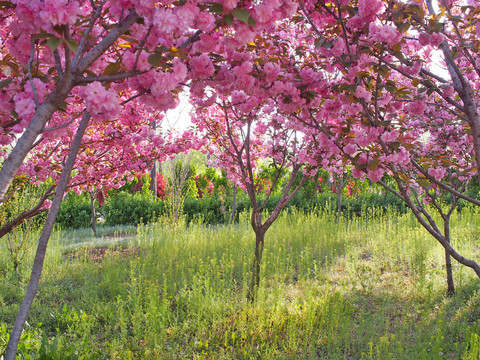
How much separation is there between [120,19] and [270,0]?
1.66ft

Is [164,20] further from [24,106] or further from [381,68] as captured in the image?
[381,68]

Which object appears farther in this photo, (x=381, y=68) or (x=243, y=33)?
(x=381, y=68)

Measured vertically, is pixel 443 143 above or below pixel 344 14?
below

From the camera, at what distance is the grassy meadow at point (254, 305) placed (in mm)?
2566

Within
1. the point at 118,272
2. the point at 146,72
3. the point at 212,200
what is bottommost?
the point at 118,272

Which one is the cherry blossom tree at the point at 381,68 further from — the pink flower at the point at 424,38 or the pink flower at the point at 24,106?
the pink flower at the point at 24,106

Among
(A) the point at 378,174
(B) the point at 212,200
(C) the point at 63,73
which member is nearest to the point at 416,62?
(A) the point at 378,174

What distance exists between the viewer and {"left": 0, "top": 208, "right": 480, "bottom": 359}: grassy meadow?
2566 mm

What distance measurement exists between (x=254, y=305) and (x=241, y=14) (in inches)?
98.9

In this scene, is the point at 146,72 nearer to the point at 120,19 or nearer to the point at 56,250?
the point at 120,19

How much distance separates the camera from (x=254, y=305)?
3.07 meters

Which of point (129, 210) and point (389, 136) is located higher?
point (389, 136)

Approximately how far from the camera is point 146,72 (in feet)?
4.38

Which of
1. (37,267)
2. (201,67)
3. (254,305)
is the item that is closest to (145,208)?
(254,305)
